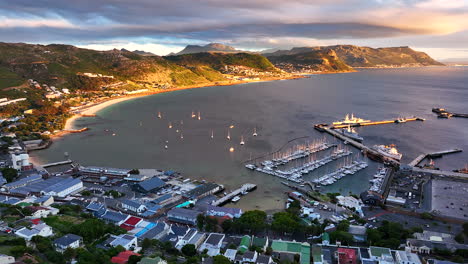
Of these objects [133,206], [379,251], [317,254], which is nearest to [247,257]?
[317,254]

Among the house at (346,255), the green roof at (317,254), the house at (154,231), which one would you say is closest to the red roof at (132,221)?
the house at (154,231)

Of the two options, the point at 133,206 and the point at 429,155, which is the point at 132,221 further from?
the point at 429,155

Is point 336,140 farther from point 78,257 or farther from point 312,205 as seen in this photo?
point 78,257

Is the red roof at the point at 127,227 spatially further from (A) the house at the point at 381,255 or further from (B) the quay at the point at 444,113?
(B) the quay at the point at 444,113

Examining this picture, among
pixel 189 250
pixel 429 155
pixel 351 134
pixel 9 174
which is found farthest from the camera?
pixel 351 134

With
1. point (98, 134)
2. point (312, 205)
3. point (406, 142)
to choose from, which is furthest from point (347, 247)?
point (98, 134)

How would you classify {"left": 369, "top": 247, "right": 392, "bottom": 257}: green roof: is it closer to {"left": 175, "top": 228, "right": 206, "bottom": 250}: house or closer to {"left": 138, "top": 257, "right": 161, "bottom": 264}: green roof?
{"left": 175, "top": 228, "right": 206, "bottom": 250}: house
